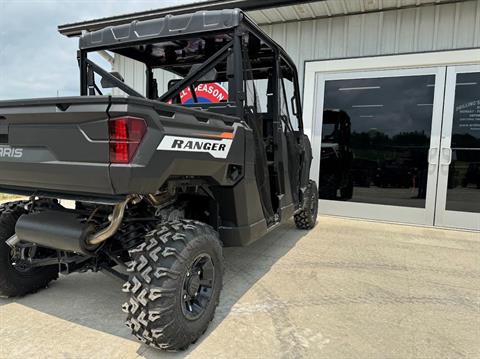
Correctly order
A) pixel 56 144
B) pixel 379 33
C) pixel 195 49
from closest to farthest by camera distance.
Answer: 1. pixel 56 144
2. pixel 195 49
3. pixel 379 33

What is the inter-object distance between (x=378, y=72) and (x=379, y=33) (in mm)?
631

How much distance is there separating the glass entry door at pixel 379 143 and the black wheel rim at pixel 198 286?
4407mm

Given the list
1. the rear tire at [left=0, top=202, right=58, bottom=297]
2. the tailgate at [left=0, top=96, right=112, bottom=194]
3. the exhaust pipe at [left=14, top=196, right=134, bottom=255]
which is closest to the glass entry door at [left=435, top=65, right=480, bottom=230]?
the exhaust pipe at [left=14, top=196, right=134, bottom=255]

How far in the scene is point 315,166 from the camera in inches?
248

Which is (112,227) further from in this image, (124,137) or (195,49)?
(195,49)

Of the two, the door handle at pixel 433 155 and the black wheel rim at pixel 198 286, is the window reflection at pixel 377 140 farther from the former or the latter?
the black wheel rim at pixel 198 286

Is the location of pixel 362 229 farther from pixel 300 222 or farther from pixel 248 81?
pixel 248 81

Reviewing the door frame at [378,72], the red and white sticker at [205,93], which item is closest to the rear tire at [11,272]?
the red and white sticker at [205,93]

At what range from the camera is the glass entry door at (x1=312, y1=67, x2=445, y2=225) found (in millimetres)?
5523

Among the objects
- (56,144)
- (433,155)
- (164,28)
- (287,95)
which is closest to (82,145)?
(56,144)

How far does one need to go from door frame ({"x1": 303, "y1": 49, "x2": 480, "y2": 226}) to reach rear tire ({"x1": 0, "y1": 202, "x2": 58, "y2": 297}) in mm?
4728

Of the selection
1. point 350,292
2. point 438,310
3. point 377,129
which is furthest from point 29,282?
point 377,129

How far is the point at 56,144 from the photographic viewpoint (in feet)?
5.98

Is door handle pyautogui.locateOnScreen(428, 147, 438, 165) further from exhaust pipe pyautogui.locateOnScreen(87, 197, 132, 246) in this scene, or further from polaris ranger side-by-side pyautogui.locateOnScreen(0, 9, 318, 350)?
exhaust pipe pyautogui.locateOnScreen(87, 197, 132, 246)
